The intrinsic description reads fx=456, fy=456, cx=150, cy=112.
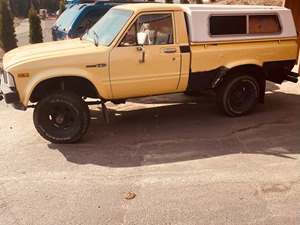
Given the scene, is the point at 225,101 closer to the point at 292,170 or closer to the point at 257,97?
the point at 257,97

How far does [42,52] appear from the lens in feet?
22.6

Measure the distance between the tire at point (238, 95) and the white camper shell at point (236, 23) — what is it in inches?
29.3

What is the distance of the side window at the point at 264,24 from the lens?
7.91 m

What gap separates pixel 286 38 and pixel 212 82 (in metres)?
1.67

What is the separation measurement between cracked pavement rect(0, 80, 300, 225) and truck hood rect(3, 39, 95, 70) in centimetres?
127

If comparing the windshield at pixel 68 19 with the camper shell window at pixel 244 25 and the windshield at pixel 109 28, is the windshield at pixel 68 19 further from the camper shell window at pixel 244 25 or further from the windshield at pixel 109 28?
the camper shell window at pixel 244 25

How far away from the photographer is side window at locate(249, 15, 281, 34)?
7906 mm

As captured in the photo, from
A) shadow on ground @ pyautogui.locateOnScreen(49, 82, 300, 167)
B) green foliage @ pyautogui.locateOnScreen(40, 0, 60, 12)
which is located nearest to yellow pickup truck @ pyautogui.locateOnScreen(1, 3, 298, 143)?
shadow on ground @ pyautogui.locateOnScreen(49, 82, 300, 167)

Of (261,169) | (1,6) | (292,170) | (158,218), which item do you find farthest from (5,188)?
(1,6)

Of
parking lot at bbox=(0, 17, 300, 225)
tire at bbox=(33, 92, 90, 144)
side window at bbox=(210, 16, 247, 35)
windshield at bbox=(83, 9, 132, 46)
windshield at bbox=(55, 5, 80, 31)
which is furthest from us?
windshield at bbox=(55, 5, 80, 31)

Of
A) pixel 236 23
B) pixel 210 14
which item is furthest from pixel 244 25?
pixel 210 14

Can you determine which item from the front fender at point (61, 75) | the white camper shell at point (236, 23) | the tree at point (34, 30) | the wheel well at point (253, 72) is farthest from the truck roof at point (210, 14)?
the tree at point (34, 30)

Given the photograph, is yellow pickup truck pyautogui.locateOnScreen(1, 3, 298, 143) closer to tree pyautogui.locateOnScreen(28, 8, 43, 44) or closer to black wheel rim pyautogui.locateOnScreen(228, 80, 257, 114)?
black wheel rim pyautogui.locateOnScreen(228, 80, 257, 114)

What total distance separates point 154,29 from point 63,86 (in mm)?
1681
